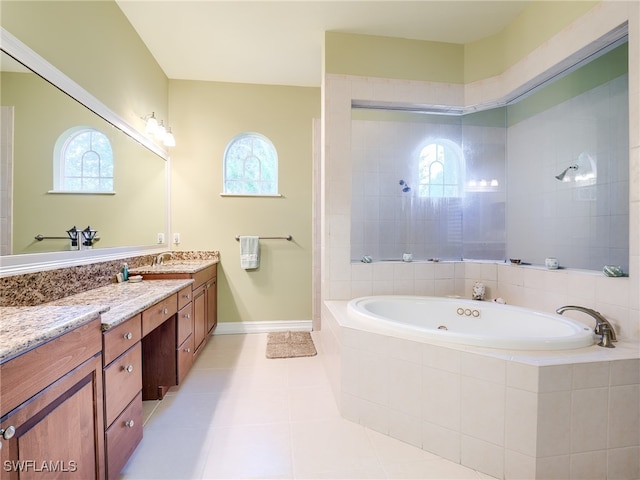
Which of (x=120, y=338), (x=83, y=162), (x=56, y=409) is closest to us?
(x=56, y=409)

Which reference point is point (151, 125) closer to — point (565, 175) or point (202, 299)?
point (202, 299)

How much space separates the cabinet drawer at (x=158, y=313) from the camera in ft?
4.80

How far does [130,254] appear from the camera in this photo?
7.45ft

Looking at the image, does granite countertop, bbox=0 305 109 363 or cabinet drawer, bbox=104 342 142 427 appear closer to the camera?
granite countertop, bbox=0 305 109 363

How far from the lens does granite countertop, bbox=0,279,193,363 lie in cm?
75

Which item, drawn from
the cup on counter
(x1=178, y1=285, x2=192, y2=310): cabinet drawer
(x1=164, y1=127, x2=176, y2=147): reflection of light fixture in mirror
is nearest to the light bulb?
(x1=164, y1=127, x2=176, y2=147): reflection of light fixture in mirror

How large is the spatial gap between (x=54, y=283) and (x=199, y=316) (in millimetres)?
1124

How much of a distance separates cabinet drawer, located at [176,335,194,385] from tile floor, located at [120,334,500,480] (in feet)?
0.34

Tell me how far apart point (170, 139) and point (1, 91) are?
162cm

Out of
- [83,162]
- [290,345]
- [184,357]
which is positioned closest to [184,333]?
[184,357]

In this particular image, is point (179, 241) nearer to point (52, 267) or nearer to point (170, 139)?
point (170, 139)

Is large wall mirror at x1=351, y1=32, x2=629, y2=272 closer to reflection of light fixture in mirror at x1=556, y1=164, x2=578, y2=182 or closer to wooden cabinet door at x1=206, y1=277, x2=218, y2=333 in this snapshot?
reflection of light fixture in mirror at x1=556, y1=164, x2=578, y2=182

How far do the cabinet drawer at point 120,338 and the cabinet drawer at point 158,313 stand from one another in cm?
6

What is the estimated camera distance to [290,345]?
2.77 metres
